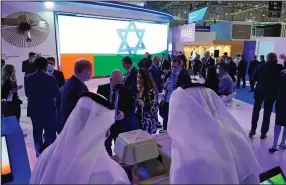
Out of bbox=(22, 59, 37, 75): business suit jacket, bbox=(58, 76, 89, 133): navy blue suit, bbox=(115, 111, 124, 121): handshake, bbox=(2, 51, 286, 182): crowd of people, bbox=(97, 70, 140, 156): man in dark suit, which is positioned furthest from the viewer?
bbox=(22, 59, 37, 75): business suit jacket

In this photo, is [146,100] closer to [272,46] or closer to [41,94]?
[41,94]

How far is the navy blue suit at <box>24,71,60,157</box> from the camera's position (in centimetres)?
333

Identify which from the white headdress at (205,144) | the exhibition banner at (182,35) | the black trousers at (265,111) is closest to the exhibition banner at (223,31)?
the exhibition banner at (182,35)

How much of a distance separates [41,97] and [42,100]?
47 millimetres

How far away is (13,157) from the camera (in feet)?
5.64

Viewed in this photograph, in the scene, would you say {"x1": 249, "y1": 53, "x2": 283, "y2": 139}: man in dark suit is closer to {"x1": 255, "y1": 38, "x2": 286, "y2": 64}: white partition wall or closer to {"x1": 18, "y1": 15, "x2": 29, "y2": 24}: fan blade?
{"x1": 18, "y1": 15, "x2": 29, "y2": 24}: fan blade

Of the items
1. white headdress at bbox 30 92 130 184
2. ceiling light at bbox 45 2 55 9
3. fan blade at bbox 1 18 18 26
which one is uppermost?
ceiling light at bbox 45 2 55 9

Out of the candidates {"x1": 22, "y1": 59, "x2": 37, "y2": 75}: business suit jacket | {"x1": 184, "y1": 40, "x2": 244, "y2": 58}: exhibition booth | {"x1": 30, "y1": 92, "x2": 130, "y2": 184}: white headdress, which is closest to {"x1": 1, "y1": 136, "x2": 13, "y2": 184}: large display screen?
{"x1": 30, "y1": 92, "x2": 130, "y2": 184}: white headdress

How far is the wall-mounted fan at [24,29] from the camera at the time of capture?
280 inches

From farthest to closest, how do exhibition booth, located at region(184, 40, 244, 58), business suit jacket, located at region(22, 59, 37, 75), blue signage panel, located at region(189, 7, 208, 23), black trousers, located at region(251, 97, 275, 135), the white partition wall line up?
exhibition booth, located at region(184, 40, 244, 58)
blue signage panel, located at region(189, 7, 208, 23)
the white partition wall
business suit jacket, located at region(22, 59, 37, 75)
black trousers, located at region(251, 97, 275, 135)

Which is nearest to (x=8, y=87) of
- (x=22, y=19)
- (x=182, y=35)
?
(x=22, y=19)

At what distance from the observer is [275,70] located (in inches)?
162

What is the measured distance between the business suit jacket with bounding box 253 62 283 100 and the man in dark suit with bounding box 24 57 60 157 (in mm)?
3350

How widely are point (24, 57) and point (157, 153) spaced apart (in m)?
7.09
